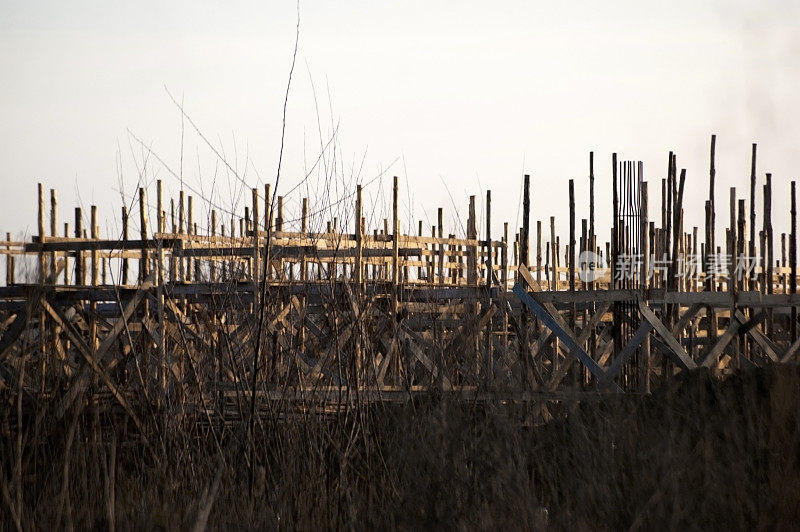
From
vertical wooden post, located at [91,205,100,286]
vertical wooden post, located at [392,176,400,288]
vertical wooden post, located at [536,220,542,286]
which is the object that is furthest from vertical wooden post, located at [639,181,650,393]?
vertical wooden post, located at [536,220,542,286]

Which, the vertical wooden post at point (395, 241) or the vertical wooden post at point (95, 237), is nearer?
the vertical wooden post at point (395, 241)

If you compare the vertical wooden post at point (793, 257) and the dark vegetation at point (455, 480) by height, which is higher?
the vertical wooden post at point (793, 257)

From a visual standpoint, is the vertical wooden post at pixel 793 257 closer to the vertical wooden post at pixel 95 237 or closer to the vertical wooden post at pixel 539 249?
the vertical wooden post at pixel 539 249

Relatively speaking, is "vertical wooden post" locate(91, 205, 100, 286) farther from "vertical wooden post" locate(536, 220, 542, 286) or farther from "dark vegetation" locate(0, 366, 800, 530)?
"vertical wooden post" locate(536, 220, 542, 286)

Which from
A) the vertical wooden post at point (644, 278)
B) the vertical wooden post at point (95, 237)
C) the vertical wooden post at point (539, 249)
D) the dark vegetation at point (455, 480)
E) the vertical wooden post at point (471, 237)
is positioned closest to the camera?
the dark vegetation at point (455, 480)

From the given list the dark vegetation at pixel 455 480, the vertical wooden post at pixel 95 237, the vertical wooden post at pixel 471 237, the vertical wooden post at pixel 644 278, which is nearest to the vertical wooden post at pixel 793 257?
the vertical wooden post at pixel 644 278

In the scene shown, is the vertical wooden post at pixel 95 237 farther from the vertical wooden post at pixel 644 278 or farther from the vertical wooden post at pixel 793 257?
the vertical wooden post at pixel 793 257

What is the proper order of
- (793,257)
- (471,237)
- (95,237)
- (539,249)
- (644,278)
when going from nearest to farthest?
(644,278) → (793,257) → (95,237) → (471,237) → (539,249)

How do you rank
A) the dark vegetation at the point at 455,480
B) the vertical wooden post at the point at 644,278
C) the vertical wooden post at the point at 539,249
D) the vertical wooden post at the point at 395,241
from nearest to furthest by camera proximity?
the dark vegetation at the point at 455,480 < the vertical wooden post at the point at 644,278 < the vertical wooden post at the point at 395,241 < the vertical wooden post at the point at 539,249

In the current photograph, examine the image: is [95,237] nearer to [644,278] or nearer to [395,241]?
[395,241]

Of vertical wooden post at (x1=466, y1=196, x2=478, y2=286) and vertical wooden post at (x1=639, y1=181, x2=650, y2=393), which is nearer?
vertical wooden post at (x1=639, y1=181, x2=650, y2=393)

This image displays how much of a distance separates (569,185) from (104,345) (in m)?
7.56

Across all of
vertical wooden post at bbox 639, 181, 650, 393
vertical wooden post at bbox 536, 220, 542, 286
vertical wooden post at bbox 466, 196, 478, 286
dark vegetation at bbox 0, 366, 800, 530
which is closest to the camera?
dark vegetation at bbox 0, 366, 800, 530

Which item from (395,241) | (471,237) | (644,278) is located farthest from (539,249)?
(644,278)
